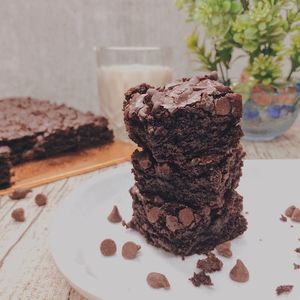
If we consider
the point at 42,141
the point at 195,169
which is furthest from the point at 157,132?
the point at 42,141

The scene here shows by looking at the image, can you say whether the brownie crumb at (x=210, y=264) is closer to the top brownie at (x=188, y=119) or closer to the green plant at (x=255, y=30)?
the top brownie at (x=188, y=119)

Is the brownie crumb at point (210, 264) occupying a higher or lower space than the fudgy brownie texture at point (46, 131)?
higher

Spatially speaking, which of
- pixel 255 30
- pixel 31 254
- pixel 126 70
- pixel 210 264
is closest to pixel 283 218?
pixel 210 264

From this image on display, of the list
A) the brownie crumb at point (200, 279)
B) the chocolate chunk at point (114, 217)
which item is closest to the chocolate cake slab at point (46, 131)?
the chocolate chunk at point (114, 217)

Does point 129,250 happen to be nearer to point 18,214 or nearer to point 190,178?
point 190,178

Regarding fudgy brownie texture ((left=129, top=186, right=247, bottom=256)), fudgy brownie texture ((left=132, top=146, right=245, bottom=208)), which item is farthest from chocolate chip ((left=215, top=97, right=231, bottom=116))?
fudgy brownie texture ((left=129, top=186, right=247, bottom=256))

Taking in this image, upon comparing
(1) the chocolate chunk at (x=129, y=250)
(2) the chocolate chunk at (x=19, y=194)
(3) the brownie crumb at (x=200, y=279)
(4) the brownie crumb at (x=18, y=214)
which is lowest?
(2) the chocolate chunk at (x=19, y=194)
